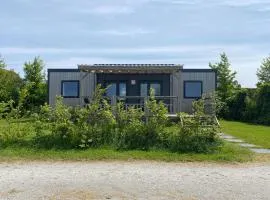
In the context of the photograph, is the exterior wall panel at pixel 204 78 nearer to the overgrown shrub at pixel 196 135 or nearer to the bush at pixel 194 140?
the overgrown shrub at pixel 196 135

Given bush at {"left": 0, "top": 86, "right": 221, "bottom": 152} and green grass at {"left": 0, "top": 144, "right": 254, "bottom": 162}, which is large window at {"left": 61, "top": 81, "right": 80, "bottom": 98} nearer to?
bush at {"left": 0, "top": 86, "right": 221, "bottom": 152}

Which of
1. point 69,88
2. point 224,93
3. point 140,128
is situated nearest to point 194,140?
point 140,128

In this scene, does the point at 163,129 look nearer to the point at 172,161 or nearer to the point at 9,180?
the point at 172,161

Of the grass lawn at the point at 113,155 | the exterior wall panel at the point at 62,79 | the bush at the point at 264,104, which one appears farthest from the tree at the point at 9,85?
the grass lawn at the point at 113,155

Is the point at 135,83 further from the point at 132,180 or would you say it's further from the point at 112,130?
the point at 132,180

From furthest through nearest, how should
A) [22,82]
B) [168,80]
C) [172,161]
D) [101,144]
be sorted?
[22,82]
[168,80]
[101,144]
[172,161]

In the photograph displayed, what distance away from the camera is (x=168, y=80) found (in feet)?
86.7

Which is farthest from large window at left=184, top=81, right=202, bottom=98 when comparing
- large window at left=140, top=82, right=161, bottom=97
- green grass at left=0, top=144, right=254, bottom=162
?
green grass at left=0, top=144, right=254, bottom=162

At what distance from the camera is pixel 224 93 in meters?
34.3

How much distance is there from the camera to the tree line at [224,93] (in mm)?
27422

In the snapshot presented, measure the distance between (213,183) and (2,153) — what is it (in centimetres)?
567

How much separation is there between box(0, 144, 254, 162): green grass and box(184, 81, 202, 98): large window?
15.2m

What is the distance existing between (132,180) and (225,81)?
28.2 meters

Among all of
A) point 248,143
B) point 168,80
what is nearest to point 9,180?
point 248,143
